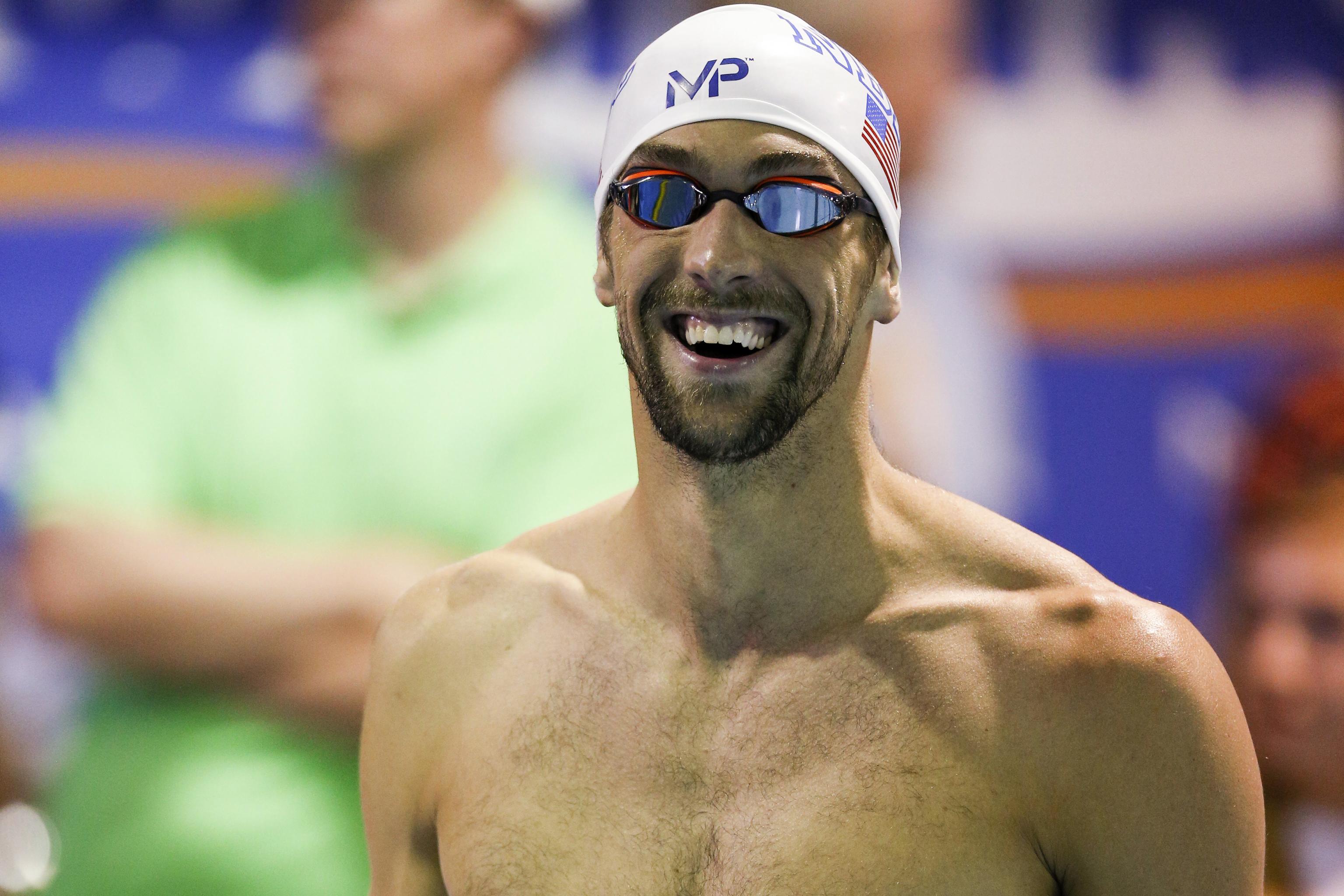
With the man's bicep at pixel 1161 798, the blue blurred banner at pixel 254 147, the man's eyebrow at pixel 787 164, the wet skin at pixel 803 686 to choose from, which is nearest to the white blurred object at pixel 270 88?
the blue blurred banner at pixel 254 147

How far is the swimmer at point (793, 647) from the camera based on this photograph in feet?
6.44

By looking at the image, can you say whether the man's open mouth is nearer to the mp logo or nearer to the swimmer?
the swimmer

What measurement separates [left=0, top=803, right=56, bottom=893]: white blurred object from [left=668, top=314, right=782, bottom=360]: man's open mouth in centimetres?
254

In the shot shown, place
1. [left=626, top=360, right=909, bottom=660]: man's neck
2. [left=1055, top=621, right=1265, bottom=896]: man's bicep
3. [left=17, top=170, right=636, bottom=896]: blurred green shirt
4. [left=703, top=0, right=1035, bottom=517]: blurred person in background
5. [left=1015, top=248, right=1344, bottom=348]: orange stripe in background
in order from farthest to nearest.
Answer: [left=1015, top=248, right=1344, bottom=348]: orange stripe in background, [left=703, top=0, right=1035, bottom=517]: blurred person in background, [left=17, top=170, right=636, bottom=896]: blurred green shirt, [left=626, top=360, right=909, bottom=660]: man's neck, [left=1055, top=621, right=1265, bottom=896]: man's bicep

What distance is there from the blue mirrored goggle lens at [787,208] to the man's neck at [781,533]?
24 cm

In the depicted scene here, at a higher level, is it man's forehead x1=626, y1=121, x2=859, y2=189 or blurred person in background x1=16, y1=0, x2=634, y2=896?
man's forehead x1=626, y1=121, x2=859, y2=189

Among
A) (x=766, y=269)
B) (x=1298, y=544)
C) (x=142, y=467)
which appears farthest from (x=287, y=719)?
(x=1298, y=544)

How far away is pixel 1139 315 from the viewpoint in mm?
5355

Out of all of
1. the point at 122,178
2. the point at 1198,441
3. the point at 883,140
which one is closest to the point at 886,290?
the point at 883,140

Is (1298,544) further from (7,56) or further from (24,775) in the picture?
(7,56)

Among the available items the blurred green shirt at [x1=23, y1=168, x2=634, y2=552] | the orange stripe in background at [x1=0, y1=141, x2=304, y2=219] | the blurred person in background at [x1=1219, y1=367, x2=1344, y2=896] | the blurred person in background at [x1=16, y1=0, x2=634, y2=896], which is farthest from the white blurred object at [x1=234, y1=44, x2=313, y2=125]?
the blurred person in background at [x1=1219, y1=367, x2=1344, y2=896]

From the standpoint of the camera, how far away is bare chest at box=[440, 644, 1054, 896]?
6.47ft

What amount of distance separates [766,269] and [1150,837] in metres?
0.87

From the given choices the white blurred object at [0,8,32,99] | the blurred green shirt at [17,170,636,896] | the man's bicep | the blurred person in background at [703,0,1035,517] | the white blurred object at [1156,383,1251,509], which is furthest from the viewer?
the white blurred object at [0,8,32,99]
